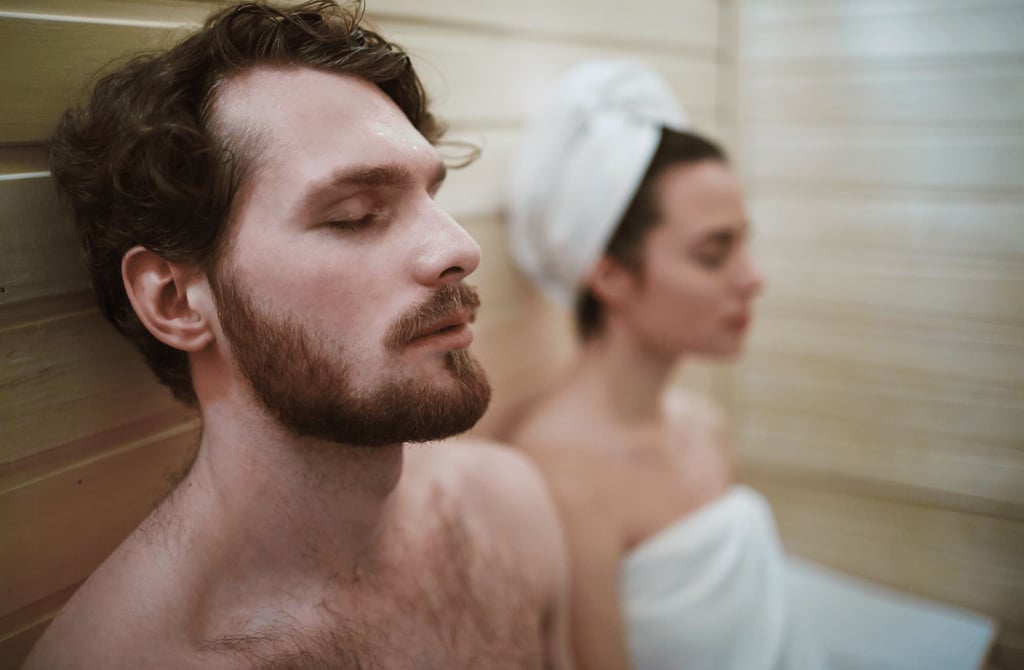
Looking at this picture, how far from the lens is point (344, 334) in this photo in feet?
2.85

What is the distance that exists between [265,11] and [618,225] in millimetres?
899

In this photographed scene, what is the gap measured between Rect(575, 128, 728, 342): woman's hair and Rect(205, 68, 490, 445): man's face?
778 mm

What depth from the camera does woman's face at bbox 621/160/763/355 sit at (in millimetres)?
1589

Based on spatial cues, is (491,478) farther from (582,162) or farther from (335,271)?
(582,162)

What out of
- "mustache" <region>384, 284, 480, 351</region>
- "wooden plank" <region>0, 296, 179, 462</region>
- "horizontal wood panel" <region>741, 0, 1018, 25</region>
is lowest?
"wooden plank" <region>0, 296, 179, 462</region>

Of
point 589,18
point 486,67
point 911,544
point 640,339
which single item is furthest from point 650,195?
point 911,544

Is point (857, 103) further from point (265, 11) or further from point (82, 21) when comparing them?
point (82, 21)

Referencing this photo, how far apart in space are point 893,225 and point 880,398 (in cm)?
47

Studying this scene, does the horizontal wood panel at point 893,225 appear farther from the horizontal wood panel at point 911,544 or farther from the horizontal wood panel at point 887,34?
the horizontal wood panel at point 911,544

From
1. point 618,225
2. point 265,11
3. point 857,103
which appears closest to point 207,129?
point 265,11

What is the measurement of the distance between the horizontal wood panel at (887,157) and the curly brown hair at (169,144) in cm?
167

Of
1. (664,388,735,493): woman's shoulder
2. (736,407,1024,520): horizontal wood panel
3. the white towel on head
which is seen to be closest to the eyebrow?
the white towel on head

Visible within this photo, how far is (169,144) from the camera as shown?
0.83m

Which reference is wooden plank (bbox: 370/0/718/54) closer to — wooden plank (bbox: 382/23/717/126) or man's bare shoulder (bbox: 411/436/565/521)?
wooden plank (bbox: 382/23/717/126)
